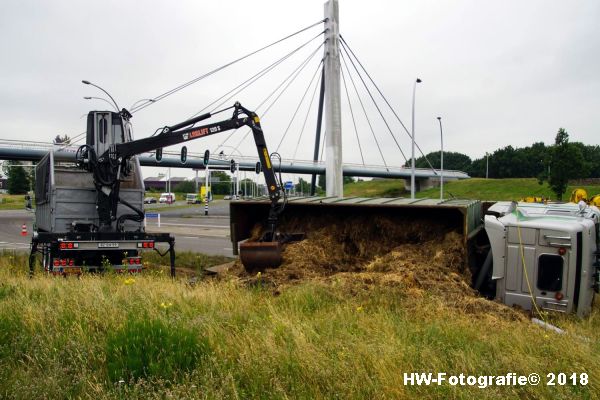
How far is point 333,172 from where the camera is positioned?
21.6 meters

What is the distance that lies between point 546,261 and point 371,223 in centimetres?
339

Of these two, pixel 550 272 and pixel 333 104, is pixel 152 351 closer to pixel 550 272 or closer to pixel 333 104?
pixel 550 272

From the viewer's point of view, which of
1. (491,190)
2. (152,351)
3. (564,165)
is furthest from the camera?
(491,190)

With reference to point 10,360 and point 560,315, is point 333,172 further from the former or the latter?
point 10,360

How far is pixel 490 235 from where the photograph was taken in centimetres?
773

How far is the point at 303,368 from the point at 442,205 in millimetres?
5388

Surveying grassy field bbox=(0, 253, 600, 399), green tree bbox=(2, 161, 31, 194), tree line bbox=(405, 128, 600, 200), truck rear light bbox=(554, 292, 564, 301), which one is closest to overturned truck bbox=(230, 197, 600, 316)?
truck rear light bbox=(554, 292, 564, 301)

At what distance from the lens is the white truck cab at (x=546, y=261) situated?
720 cm

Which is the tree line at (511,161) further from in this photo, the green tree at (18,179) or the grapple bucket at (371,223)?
the green tree at (18,179)

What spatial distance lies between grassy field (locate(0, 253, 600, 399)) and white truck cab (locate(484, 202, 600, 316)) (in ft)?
3.26

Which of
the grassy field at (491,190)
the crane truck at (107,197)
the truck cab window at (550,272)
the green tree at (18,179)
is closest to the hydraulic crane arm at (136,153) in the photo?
the crane truck at (107,197)

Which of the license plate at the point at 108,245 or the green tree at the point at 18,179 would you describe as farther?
the green tree at the point at 18,179

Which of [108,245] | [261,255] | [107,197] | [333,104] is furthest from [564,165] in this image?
[108,245]

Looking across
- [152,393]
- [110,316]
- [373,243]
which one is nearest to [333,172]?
[373,243]
